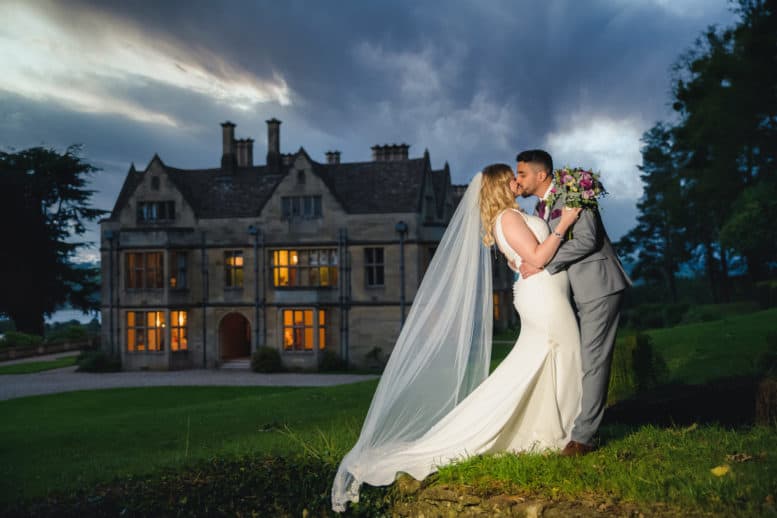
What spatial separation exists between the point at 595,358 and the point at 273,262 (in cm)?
2675

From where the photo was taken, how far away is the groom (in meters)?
5.44

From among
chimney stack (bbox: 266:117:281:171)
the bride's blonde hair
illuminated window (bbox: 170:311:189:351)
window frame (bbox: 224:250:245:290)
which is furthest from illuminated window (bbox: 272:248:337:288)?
the bride's blonde hair

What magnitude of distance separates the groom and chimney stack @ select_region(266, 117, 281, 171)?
98.0ft

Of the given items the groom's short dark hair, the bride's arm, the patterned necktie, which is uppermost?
the groom's short dark hair

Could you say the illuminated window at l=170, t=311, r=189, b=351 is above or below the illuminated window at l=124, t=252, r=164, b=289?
below

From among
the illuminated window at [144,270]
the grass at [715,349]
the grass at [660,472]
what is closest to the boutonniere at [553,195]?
the grass at [660,472]

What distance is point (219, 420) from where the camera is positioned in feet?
41.1

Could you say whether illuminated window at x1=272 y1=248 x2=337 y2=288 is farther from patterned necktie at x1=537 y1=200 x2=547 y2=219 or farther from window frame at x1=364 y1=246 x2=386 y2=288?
patterned necktie at x1=537 y1=200 x2=547 y2=219

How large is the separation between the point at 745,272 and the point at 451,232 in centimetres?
4319

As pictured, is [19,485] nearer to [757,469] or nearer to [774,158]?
[757,469]

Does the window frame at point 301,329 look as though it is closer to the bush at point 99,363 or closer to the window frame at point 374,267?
the window frame at point 374,267

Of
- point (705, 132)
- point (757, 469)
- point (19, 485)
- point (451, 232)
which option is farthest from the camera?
point (705, 132)

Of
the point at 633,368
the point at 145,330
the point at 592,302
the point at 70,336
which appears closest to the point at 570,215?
the point at 592,302

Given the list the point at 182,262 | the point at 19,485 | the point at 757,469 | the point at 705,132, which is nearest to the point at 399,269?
the point at 182,262
